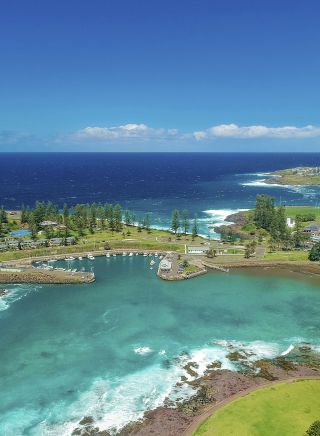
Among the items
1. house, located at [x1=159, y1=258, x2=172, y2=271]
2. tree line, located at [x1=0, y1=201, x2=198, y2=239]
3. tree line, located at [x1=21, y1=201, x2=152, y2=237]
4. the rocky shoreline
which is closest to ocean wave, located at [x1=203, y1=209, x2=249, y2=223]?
tree line, located at [x1=0, y1=201, x2=198, y2=239]

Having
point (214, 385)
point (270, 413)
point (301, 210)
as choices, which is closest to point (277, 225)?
point (301, 210)

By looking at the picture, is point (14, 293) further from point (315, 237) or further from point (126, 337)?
point (315, 237)

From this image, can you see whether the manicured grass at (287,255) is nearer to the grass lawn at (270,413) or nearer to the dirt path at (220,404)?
the dirt path at (220,404)

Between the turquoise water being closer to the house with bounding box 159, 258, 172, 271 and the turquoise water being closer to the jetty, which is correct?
the house with bounding box 159, 258, 172, 271

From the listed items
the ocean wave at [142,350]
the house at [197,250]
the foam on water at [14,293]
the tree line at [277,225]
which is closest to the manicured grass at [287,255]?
the tree line at [277,225]

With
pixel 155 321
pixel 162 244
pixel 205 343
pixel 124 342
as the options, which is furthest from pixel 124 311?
pixel 162 244

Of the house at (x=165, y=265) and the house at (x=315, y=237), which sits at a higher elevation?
the house at (x=315, y=237)

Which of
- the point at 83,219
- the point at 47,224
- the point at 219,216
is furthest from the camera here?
the point at 219,216
